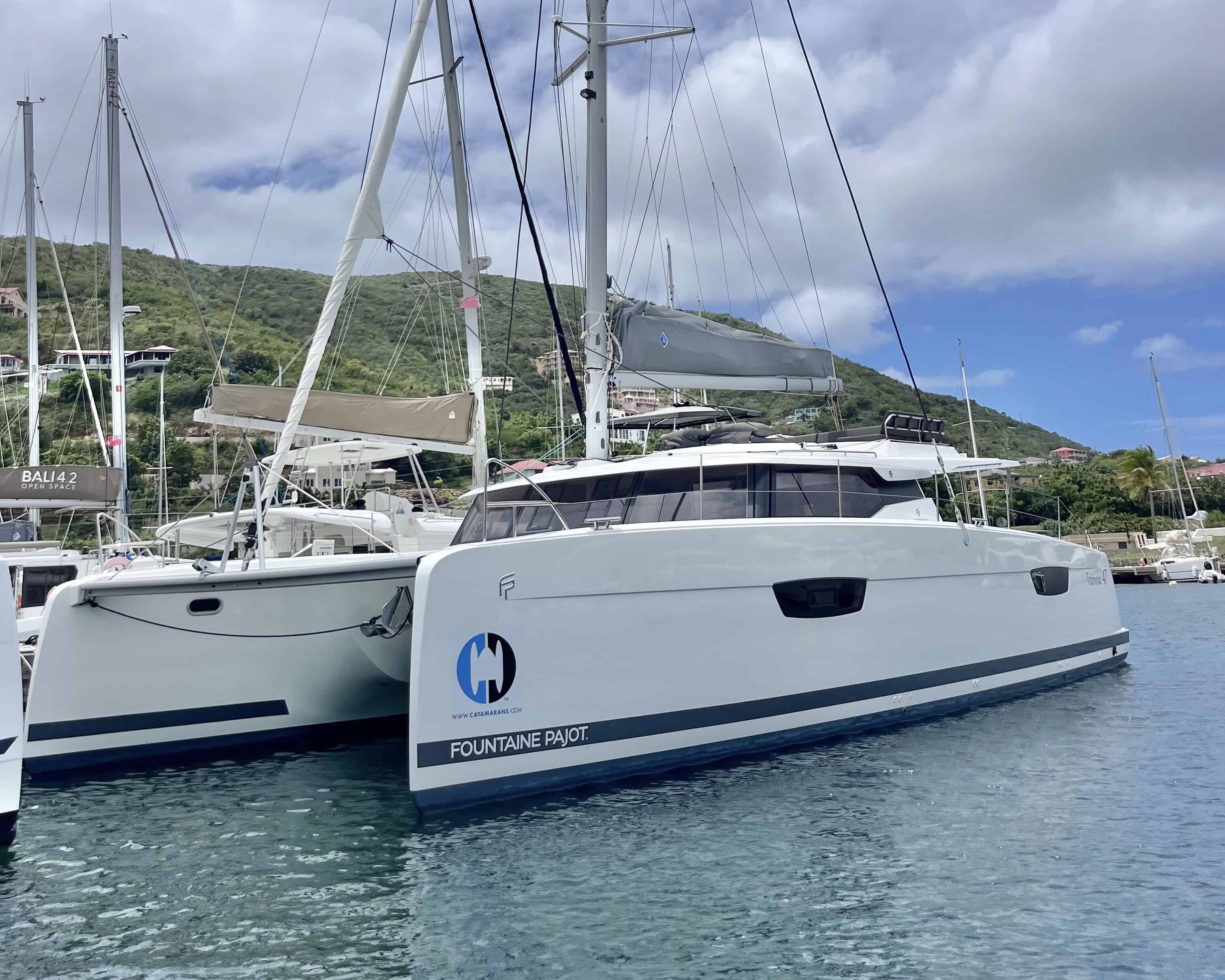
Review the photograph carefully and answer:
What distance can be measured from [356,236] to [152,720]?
163 inches

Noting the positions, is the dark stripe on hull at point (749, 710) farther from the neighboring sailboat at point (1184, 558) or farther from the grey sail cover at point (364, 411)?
the neighboring sailboat at point (1184, 558)

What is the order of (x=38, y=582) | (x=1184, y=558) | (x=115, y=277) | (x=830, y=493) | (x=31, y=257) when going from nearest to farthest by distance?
1. (x=830, y=493)
2. (x=38, y=582)
3. (x=115, y=277)
4. (x=31, y=257)
5. (x=1184, y=558)

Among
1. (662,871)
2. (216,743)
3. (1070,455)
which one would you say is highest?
(1070,455)

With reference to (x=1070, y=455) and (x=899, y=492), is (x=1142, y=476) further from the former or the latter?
(x=899, y=492)

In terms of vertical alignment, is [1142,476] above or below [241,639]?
above

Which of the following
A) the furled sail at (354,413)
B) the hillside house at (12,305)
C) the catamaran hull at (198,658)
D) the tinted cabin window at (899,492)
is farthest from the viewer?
the hillside house at (12,305)

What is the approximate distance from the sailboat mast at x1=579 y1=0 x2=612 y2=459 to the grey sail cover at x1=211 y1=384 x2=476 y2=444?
3.80 feet

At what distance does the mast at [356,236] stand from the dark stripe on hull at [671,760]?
2744 mm

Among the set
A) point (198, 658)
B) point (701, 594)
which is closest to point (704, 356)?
point (701, 594)

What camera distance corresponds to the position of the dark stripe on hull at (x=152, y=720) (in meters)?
7.36

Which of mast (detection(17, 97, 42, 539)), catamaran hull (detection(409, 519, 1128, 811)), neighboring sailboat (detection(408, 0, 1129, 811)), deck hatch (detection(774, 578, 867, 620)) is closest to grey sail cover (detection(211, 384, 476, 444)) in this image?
neighboring sailboat (detection(408, 0, 1129, 811))

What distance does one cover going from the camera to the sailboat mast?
9125mm

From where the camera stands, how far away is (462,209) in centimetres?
1010

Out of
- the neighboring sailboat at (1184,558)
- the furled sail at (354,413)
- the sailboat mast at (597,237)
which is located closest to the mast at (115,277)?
the furled sail at (354,413)
